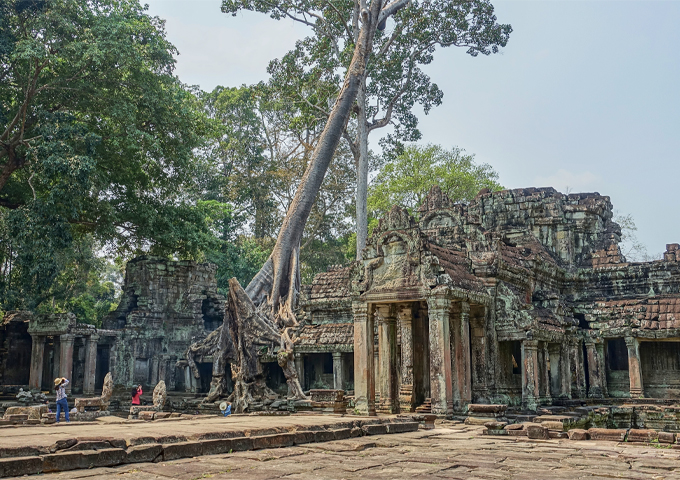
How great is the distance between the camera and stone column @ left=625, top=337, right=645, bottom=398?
59.1 ft

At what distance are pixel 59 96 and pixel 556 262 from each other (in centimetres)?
1860

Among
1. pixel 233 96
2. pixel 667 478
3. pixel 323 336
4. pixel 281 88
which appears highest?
pixel 233 96

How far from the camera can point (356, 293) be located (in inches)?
563

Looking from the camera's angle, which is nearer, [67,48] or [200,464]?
[200,464]

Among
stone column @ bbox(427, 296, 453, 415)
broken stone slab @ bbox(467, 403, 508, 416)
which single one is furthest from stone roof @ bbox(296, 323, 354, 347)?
broken stone slab @ bbox(467, 403, 508, 416)

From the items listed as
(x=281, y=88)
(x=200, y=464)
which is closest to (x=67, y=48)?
(x=281, y=88)

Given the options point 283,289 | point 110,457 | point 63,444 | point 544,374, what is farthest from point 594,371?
point 63,444

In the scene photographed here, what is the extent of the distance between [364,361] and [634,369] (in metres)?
8.76

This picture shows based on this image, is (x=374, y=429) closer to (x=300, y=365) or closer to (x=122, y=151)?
(x=300, y=365)

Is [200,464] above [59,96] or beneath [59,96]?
beneath

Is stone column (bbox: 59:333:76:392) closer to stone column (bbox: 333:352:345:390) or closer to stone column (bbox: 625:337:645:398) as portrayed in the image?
stone column (bbox: 333:352:345:390)

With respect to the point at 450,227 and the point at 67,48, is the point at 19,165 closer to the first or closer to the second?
the point at 67,48

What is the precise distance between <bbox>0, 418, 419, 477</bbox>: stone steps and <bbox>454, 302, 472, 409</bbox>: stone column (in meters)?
6.08

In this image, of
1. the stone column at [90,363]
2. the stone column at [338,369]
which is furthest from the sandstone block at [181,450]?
the stone column at [90,363]
